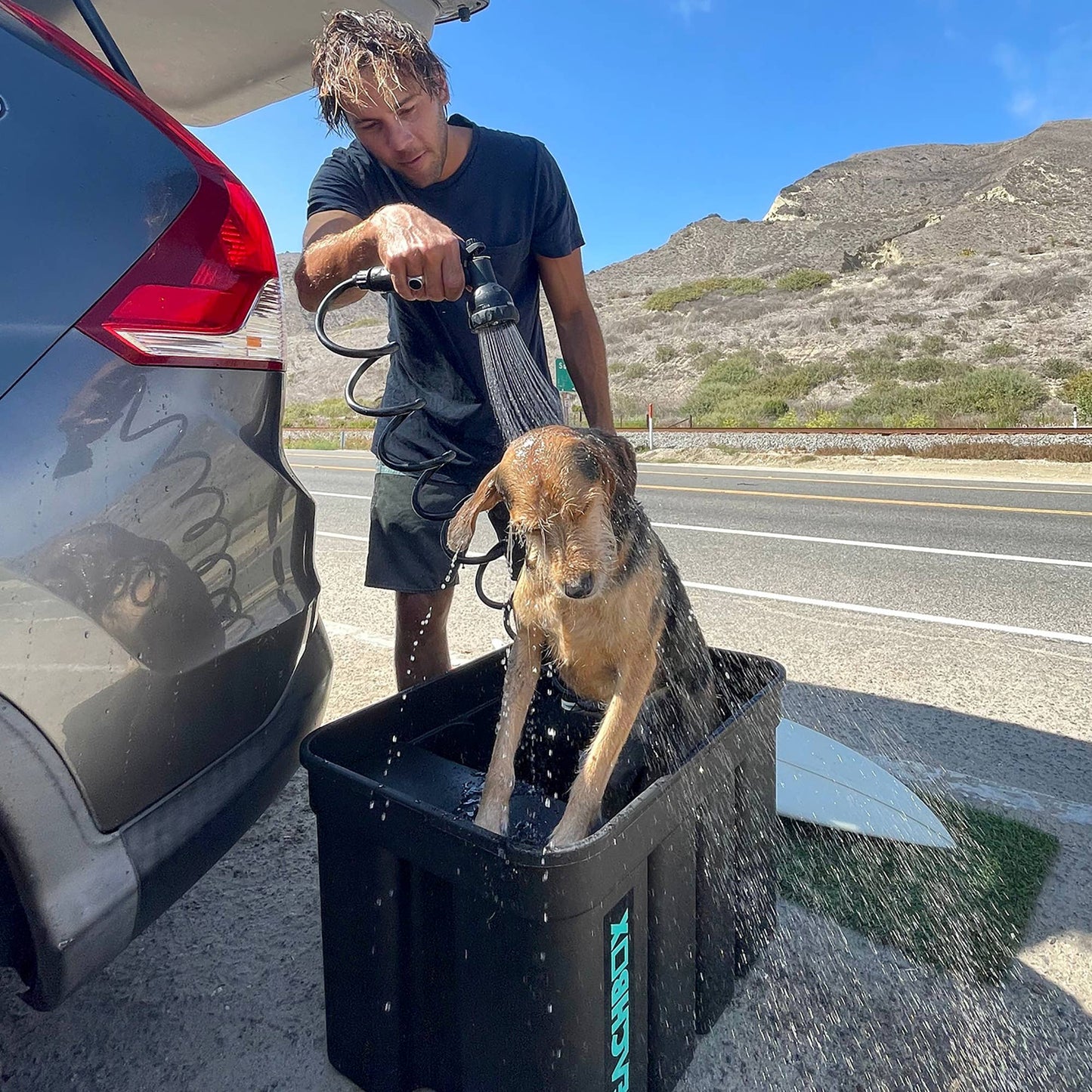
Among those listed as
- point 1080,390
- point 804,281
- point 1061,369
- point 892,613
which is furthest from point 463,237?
point 804,281

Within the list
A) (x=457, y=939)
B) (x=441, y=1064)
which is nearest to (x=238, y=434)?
(x=457, y=939)

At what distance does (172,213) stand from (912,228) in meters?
61.5

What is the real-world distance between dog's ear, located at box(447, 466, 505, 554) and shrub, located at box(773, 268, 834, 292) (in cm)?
4874

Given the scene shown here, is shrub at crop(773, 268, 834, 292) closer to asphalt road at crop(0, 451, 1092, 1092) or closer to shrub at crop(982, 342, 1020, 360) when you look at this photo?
shrub at crop(982, 342, 1020, 360)

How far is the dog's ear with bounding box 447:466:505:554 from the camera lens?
4.99ft

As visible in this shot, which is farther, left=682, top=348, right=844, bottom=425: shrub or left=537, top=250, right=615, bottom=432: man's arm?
left=682, top=348, right=844, bottom=425: shrub

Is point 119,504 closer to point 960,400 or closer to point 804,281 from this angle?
point 960,400

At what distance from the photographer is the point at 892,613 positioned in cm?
583

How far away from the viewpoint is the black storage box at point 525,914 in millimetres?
1404

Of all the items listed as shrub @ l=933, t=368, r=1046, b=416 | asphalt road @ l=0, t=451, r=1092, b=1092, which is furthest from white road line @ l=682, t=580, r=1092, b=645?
shrub @ l=933, t=368, r=1046, b=416

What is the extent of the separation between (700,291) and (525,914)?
50.9 m

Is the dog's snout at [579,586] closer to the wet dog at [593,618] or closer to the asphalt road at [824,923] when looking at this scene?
the wet dog at [593,618]

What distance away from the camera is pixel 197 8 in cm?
285

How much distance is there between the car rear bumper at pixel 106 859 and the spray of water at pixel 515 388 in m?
1.18
